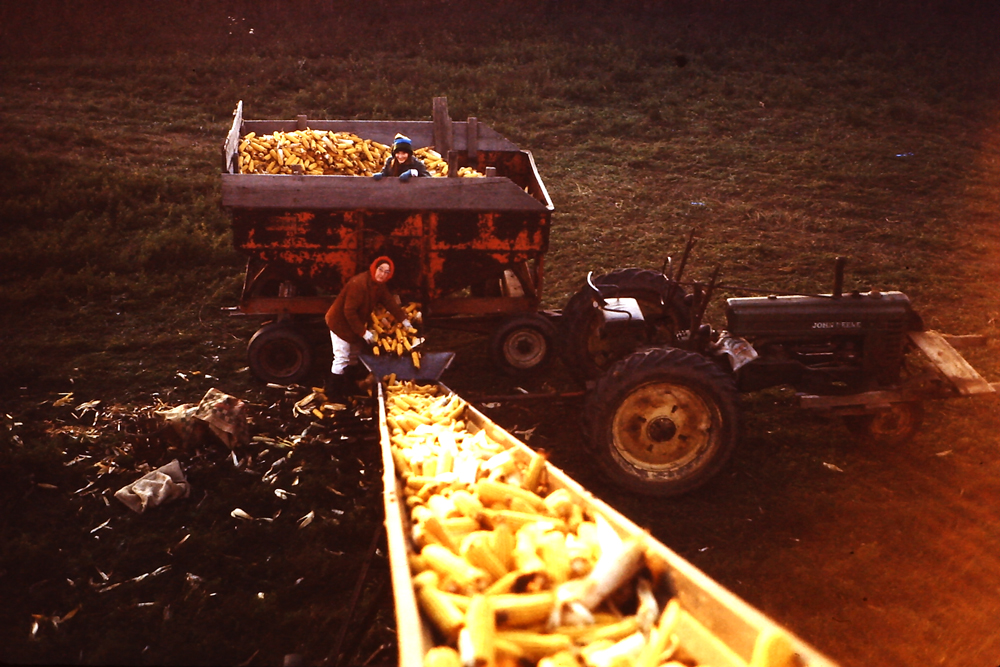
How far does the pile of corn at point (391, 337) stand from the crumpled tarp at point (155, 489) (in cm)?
219

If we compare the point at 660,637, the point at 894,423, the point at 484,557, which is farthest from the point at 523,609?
the point at 894,423

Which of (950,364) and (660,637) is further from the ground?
(660,637)

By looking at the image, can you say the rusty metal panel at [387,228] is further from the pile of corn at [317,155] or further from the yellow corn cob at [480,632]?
the yellow corn cob at [480,632]

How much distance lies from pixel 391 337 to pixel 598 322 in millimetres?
2205

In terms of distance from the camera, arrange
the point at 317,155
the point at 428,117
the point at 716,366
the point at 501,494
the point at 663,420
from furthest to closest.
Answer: the point at 428,117 → the point at 317,155 → the point at 663,420 → the point at 716,366 → the point at 501,494

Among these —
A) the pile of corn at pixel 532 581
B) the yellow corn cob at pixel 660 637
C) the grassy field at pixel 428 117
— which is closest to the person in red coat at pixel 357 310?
the grassy field at pixel 428 117

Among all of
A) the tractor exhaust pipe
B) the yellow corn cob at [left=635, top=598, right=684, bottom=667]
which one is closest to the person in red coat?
the tractor exhaust pipe

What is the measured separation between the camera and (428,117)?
63.4 ft

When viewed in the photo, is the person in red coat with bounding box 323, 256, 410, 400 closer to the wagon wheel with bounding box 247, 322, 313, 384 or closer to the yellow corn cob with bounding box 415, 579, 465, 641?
the wagon wheel with bounding box 247, 322, 313, 384

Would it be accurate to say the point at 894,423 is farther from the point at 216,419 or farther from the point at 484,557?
the point at 216,419

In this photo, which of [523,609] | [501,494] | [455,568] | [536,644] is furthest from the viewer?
[501,494]

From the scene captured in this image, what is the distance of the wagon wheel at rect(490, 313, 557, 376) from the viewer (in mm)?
9086

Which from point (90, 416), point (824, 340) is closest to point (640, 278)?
point (824, 340)

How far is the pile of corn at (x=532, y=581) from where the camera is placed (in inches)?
115
